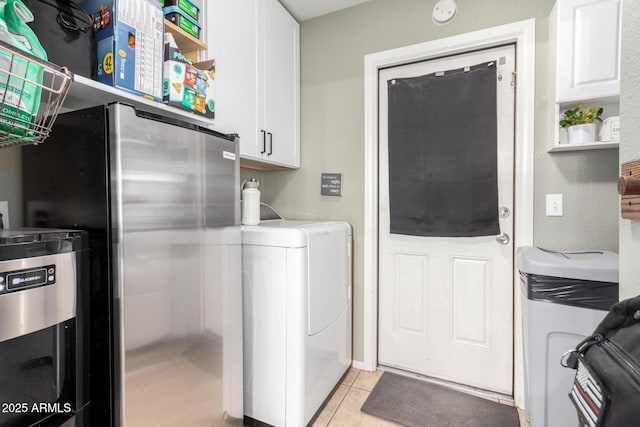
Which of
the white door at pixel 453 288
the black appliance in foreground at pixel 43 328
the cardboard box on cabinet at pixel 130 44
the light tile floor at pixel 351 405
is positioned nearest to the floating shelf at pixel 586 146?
the white door at pixel 453 288

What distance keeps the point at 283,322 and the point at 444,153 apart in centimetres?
142

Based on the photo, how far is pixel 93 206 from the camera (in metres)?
0.93

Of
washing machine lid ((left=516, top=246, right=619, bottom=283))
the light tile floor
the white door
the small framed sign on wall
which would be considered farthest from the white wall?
the small framed sign on wall

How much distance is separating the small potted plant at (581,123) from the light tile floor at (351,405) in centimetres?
154

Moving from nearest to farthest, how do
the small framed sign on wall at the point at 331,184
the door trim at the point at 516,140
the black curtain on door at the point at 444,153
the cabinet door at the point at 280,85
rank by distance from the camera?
the door trim at the point at 516,140, the black curtain on door at the point at 444,153, the cabinet door at the point at 280,85, the small framed sign on wall at the point at 331,184

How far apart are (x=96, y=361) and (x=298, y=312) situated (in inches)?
31.6

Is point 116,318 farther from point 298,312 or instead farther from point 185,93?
point 185,93

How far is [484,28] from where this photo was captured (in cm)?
184

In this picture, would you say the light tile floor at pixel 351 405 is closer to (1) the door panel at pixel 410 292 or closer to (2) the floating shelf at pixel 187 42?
(1) the door panel at pixel 410 292

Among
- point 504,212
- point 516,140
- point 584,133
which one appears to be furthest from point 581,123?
point 504,212

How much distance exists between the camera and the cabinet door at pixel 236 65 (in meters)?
1.56

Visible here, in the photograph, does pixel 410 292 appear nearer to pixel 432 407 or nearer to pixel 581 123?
pixel 432 407

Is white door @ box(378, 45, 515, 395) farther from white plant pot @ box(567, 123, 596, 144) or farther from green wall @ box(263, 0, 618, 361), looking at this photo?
white plant pot @ box(567, 123, 596, 144)

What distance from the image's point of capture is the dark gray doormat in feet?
5.46
